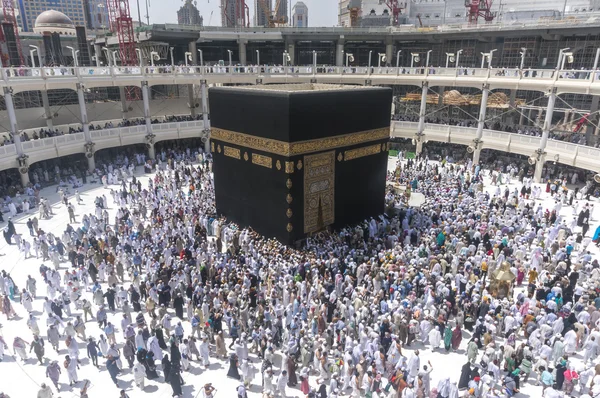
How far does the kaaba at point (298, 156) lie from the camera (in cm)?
1630

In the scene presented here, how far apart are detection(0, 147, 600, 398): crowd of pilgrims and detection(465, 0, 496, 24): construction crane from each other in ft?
112

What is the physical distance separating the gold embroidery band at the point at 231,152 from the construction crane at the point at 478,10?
37.2 metres

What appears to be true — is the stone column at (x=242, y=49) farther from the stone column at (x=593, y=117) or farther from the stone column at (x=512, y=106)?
the stone column at (x=593, y=117)

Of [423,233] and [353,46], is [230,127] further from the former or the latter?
[353,46]

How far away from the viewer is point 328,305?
478 inches

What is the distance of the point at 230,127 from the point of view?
18312 mm

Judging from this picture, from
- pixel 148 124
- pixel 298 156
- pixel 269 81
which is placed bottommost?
pixel 148 124

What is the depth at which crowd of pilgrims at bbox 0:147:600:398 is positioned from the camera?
401 inches

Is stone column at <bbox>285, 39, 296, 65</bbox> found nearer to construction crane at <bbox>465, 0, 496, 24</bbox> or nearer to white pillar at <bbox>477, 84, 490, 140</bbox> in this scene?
construction crane at <bbox>465, 0, 496, 24</bbox>

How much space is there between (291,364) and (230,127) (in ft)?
36.1

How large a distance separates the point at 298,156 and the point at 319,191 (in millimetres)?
1912

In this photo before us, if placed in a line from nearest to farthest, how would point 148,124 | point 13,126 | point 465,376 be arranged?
1. point 465,376
2. point 13,126
3. point 148,124

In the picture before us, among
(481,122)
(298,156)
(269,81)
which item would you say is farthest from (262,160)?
(269,81)

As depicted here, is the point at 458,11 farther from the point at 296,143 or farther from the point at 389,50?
the point at 296,143
